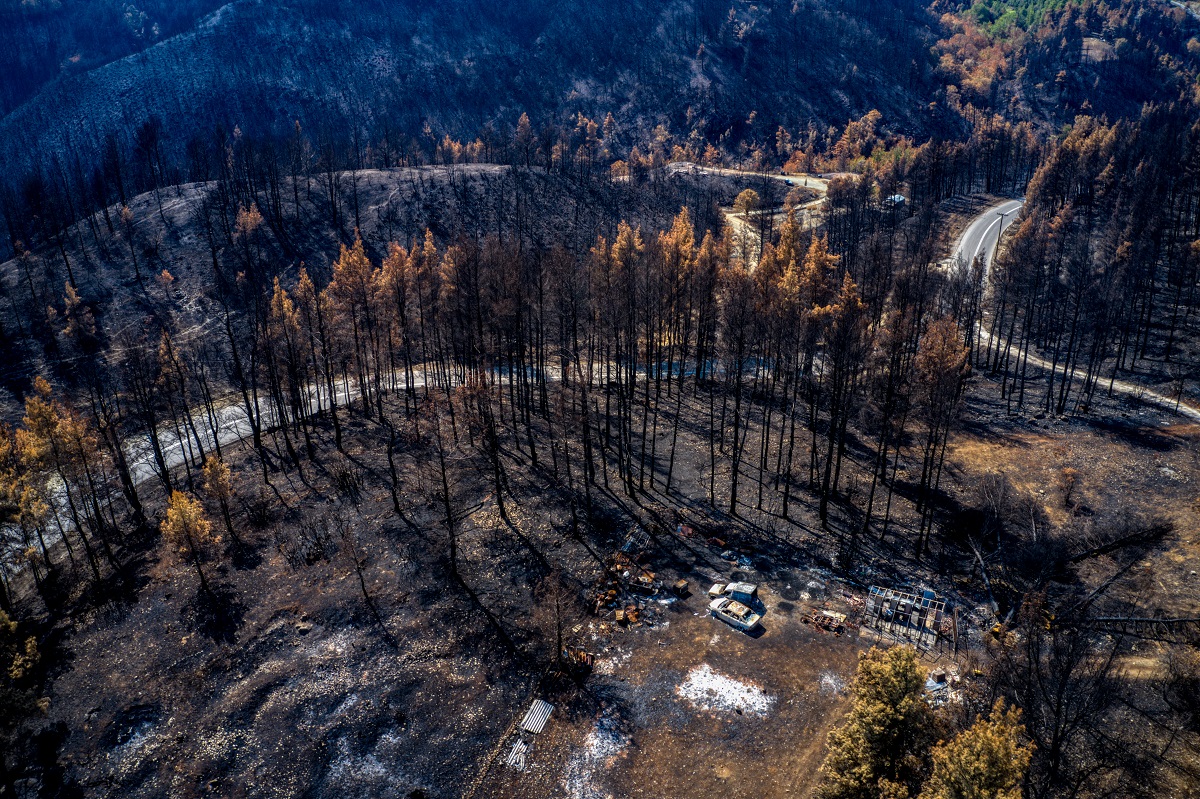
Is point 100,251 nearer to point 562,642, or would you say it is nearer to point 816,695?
point 562,642

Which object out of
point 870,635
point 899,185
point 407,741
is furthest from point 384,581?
point 899,185

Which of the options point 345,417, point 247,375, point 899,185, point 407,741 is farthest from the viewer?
point 899,185

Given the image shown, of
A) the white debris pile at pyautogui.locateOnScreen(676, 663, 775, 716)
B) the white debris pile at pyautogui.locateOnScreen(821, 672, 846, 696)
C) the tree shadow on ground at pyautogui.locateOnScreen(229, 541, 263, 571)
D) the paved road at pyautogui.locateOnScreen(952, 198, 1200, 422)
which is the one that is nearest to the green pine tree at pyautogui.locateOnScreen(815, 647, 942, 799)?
the white debris pile at pyautogui.locateOnScreen(676, 663, 775, 716)

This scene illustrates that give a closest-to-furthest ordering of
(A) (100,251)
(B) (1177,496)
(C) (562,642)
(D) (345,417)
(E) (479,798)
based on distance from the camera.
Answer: (E) (479,798) < (C) (562,642) < (B) (1177,496) < (D) (345,417) < (A) (100,251)

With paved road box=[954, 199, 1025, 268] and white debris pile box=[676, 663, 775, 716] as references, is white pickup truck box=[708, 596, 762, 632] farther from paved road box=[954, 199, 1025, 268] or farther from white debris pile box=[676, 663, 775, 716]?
paved road box=[954, 199, 1025, 268]

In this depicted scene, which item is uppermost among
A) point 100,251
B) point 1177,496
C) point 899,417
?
point 100,251

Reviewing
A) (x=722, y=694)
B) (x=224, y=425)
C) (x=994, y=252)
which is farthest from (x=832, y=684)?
(x=994, y=252)
